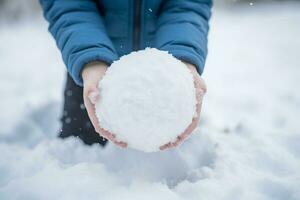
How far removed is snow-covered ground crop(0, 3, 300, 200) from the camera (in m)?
1.21

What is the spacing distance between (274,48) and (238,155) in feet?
6.77

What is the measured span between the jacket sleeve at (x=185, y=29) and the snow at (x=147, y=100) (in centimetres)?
23

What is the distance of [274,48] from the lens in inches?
131

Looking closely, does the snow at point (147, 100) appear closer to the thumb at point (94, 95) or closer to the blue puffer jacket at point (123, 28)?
the thumb at point (94, 95)

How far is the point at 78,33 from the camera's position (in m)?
1.39

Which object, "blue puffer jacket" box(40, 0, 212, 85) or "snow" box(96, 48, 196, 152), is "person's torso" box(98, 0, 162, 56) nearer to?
"blue puffer jacket" box(40, 0, 212, 85)

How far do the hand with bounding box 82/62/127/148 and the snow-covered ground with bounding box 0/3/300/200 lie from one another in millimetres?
138

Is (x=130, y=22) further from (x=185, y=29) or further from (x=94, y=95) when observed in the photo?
(x=94, y=95)

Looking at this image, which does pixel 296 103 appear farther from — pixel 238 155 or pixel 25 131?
pixel 25 131

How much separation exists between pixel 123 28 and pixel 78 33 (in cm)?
23

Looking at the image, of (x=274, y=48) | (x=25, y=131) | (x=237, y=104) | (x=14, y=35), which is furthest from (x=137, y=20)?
(x=14, y=35)

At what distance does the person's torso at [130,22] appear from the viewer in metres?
1.54

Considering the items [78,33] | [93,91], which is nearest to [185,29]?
[78,33]

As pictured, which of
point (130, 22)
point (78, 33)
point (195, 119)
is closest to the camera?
point (195, 119)
